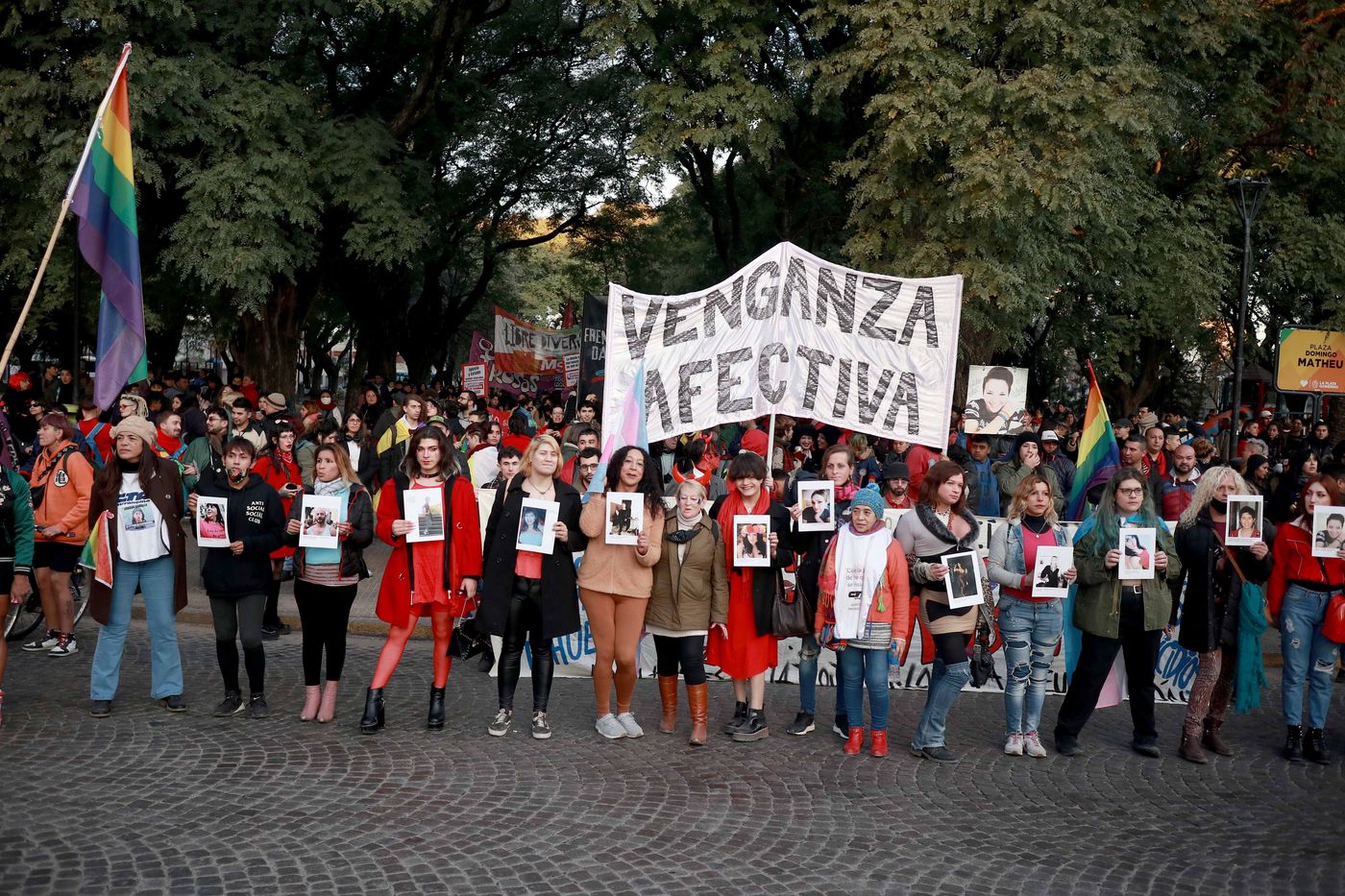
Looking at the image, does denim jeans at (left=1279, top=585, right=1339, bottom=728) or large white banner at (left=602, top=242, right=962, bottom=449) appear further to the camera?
large white banner at (left=602, top=242, right=962, bottom=449)

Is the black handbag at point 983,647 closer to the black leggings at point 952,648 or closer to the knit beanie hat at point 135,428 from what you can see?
the black leggings at point 952,648

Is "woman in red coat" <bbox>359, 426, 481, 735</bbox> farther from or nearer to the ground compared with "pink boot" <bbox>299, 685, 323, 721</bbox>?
farther from the ground

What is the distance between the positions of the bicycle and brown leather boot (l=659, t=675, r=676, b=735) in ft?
15.1

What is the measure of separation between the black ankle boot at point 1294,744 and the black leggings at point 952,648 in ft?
7.09

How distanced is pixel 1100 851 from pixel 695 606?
2.65m

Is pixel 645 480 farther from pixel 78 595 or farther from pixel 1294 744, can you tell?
pixel 78 595

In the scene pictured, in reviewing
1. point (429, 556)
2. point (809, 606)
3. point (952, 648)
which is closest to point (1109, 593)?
point (952, 648)

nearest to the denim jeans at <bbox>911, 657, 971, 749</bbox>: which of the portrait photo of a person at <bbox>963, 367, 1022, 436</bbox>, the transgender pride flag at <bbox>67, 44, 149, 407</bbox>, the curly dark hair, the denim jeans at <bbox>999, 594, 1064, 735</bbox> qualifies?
the denim jeans at <bbox>999, 594, 1064, 735</bbox>

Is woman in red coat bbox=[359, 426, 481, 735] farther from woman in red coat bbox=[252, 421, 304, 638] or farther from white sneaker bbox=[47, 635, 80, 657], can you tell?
white sneaker bbox=[47, 635, 80, 657]

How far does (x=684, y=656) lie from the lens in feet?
23.9

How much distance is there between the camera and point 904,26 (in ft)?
49.9

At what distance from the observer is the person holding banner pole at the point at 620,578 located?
283 inches

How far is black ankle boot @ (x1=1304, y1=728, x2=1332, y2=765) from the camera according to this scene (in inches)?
285

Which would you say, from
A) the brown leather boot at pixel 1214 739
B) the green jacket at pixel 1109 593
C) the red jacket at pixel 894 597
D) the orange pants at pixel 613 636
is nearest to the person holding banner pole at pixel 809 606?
the red jacket at pixel 894 597
